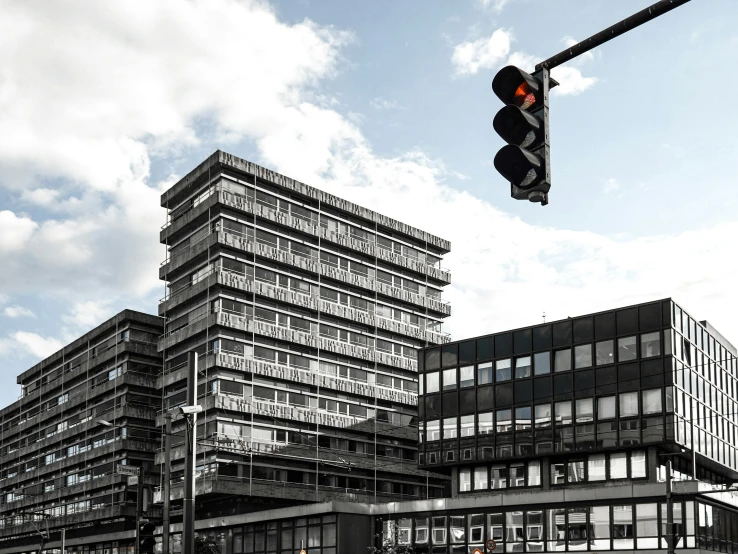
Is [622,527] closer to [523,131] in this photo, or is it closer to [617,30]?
[523,131]

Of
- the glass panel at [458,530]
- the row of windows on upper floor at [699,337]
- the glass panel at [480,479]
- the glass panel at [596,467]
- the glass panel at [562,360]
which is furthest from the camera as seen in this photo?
the glass panel at [480,479]

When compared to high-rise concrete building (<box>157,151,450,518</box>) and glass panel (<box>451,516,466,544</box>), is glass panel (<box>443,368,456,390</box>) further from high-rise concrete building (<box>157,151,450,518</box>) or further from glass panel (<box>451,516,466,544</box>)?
high-rise concrete building (<box>157,151,450,518</box>)

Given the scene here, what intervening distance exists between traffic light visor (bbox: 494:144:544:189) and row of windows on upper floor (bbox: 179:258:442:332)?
7761 centimetres

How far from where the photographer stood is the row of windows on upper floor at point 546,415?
55344mm

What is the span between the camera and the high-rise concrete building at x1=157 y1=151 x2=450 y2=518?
269ft

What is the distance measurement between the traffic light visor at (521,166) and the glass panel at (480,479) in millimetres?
57065

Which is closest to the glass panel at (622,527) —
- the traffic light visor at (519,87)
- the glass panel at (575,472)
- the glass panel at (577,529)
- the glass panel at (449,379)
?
the glass panel at (577,529)

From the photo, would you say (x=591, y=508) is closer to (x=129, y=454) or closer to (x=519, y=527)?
(x=519, y=527)

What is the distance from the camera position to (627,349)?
186ft

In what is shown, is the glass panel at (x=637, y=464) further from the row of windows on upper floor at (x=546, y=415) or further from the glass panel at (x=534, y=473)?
the glass panel at (x=534, y=473)

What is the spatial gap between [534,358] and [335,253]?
3729 centimetres

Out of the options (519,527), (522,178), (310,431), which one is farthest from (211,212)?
(522,178)

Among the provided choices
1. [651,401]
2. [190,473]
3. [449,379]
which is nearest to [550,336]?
[651,401]

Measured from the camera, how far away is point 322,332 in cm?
9150
